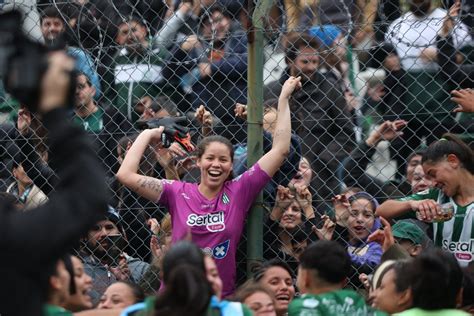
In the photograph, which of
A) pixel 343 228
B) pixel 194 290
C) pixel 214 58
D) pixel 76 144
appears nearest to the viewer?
pixel 76 144

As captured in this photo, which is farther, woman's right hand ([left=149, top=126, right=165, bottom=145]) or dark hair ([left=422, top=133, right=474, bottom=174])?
woman's right hand ([left=149, top=126, right=165, bottom=145])

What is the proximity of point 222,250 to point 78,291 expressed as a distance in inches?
59.7

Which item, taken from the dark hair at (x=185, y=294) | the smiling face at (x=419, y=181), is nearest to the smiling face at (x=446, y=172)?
the smiling face at (x=419, y=181)

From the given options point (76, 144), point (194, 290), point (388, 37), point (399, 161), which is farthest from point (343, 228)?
point (76, 144)

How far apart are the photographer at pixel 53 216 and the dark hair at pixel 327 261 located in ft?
6.71

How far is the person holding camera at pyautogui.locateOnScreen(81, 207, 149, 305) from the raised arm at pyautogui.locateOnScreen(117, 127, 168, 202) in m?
0.39

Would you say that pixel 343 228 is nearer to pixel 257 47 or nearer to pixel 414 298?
pixel 257 47

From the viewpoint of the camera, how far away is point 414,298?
5.30 m

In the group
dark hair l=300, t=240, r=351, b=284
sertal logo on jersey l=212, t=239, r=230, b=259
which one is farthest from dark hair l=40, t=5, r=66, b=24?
dark hair l=300, t=240, r=351, b=284

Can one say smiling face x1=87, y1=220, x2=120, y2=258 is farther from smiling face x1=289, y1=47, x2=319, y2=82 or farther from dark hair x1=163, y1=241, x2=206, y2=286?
dark hair x1=163, y1=241, x2=206, y2=286

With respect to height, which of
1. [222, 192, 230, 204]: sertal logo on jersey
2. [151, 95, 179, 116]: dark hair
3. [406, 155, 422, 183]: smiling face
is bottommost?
A: [222, 192, 230, 204]: sertal logo on jersey

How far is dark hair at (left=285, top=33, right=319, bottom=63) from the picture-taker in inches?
292

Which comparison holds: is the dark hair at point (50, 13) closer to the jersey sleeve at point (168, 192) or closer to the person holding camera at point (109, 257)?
the person holding camera at point (109, 257)

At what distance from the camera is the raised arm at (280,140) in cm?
714
